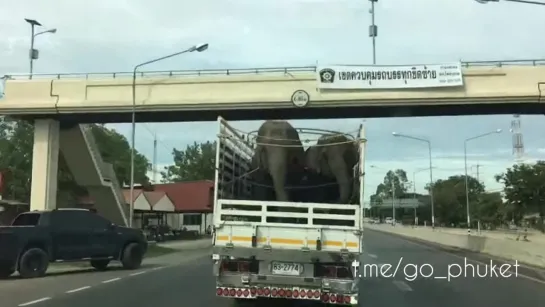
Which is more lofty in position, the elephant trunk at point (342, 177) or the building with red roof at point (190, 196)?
the building with red roof at point (190, 196)

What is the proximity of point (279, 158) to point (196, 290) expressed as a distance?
14.6ft

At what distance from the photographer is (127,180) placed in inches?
2803

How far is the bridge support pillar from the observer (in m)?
34.7

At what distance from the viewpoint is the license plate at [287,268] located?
1027cm

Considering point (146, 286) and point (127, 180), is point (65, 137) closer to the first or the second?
point (146, 286)

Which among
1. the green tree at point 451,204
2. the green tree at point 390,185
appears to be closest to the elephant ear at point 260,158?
the green tree at point 451,204

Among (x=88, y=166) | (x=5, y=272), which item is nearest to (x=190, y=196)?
(x=88, y=166)

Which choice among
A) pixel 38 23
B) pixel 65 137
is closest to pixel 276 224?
pixel 65 137

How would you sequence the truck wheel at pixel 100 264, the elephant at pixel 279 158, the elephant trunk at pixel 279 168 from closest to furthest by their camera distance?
1. the elephant trunk at pixel 279 168
2. the elephant at pixel 279 158
3. the truck wheel at pixel 100 264

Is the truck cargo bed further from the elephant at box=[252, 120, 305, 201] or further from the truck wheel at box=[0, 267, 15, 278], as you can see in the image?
the truck wheel at box=[0, 267, 15, 278]

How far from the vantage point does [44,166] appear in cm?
3481

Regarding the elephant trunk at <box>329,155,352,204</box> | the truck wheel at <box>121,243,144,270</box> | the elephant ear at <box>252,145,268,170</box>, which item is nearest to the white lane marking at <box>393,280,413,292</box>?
the elephant trunk at <box>329,155,352,204</box>

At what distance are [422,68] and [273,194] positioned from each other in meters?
20.9

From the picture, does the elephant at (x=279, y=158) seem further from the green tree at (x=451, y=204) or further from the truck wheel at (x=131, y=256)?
the green tree at (x=451, y=204)
